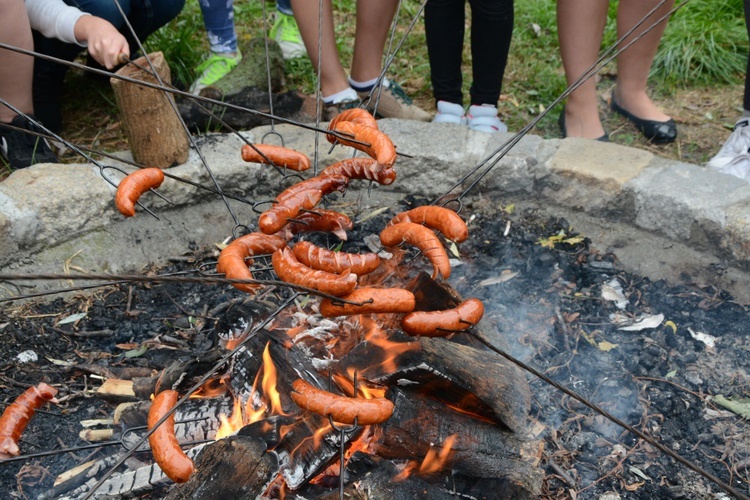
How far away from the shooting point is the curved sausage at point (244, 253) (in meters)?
2.17

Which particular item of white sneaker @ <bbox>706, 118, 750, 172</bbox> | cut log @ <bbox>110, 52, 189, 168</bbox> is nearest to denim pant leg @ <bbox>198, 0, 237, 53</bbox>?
cut log @ <bbox>110, 52, 189, 168</bbox>

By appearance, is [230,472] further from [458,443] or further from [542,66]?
[542,66]

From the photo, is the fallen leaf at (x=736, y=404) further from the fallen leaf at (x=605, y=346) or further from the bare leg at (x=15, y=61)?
the bare leg at (x=15, y=61)

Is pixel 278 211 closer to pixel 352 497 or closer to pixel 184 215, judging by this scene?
pixel 352 497

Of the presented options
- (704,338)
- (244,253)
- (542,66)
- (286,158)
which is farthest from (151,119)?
(542,66)

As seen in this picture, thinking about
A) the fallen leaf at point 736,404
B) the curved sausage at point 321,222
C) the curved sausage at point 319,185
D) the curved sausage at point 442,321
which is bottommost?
the fallen leaf at point 736,404

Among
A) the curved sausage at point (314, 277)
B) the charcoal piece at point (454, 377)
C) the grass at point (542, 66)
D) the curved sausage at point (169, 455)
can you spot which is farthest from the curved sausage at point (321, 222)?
the grass at point (542, 66)

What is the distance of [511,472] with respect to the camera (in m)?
2.36

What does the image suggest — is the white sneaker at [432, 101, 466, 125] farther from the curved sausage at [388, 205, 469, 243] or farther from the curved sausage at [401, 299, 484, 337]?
the curved sausage at [401, 299, 484, 337]

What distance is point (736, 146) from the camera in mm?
4344

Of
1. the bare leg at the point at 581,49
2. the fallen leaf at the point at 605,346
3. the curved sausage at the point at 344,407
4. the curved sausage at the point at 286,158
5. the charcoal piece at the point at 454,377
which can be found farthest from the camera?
the bare leg at the point at 581,49

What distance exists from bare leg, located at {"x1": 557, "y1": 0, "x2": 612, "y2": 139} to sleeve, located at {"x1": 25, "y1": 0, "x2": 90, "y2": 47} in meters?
3.05

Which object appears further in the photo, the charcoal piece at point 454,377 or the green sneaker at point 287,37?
the green sneaker at point 287,37

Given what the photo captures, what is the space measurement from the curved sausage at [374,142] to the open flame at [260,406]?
0.89 metres
